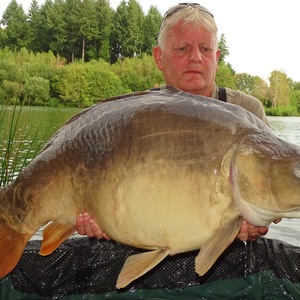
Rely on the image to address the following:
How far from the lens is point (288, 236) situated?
4703 mm

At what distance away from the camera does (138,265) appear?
1.59 metres

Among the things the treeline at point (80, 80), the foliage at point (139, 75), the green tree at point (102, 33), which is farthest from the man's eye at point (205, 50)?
the green tree at point (102, 33)

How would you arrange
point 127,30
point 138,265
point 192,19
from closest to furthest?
point 138,265, point 192,19, point 127,30

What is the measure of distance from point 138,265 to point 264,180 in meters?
0.52

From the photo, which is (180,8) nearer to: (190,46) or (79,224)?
(190,46)

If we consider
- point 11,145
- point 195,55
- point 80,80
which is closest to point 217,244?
point 195,55

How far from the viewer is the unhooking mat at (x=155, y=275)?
7.86 ft

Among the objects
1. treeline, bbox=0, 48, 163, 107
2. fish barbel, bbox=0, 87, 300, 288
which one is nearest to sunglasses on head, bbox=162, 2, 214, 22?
fish barbel, bbox=0, 87, 300, 288

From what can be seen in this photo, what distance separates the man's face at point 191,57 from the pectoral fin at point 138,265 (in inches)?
50.2

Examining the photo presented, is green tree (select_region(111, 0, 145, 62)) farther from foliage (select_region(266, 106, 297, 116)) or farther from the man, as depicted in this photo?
the man

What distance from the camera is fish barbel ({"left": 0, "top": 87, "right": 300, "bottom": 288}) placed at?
149cm

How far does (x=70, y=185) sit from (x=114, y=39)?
52812 millimetres

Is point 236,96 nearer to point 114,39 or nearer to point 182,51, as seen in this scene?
point 182,51

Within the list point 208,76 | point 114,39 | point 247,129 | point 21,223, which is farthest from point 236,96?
point 114,39
